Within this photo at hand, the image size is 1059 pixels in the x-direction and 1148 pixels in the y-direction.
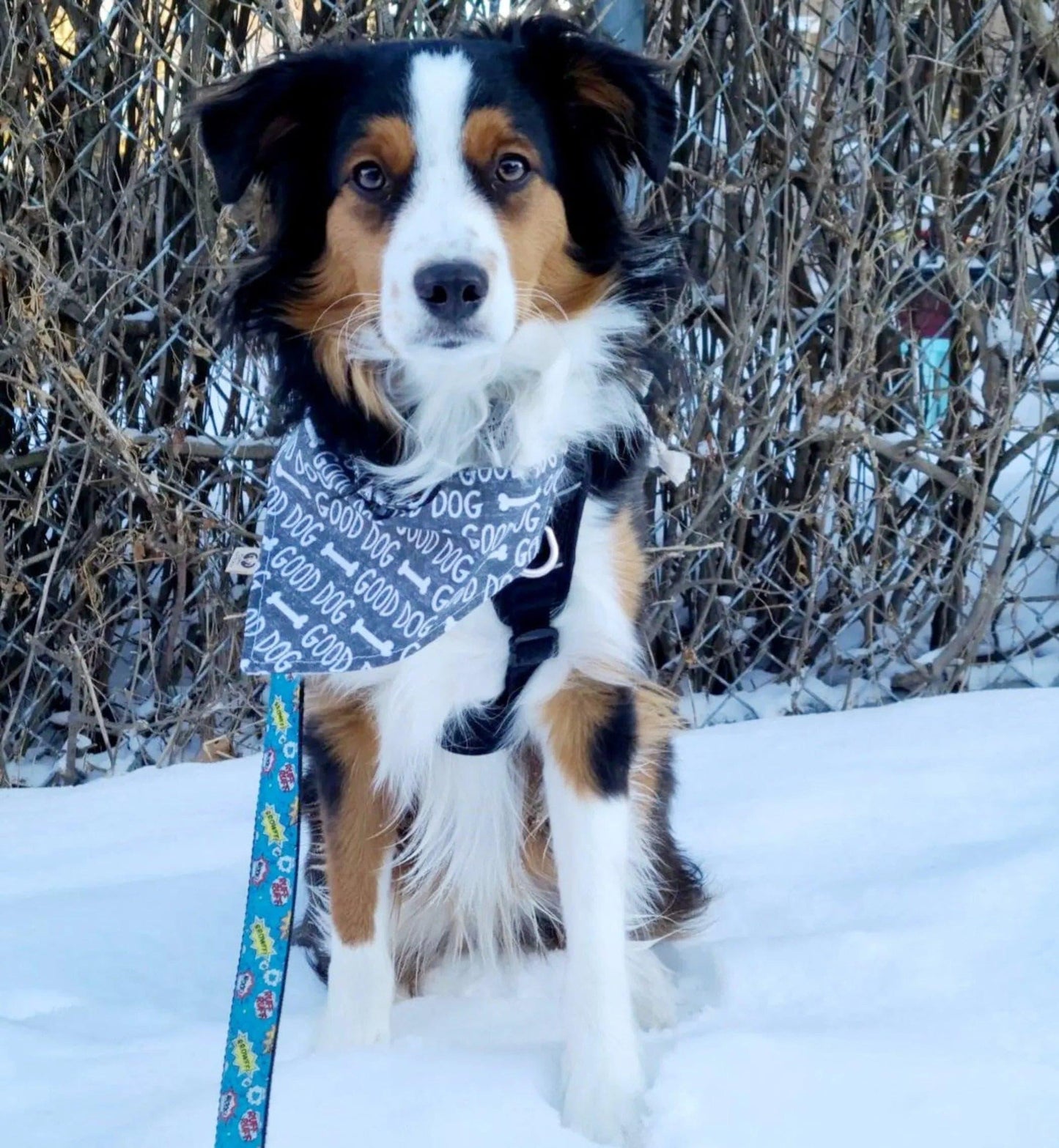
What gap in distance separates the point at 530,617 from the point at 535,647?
5 cm

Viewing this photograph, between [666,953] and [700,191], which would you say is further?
[700,191]

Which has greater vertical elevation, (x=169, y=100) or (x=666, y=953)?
(x=169, y=100)

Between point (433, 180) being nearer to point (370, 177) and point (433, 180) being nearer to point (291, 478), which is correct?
point (370, 177)

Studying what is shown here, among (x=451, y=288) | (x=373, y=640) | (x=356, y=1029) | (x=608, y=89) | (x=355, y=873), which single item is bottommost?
(x=356, y=1029)

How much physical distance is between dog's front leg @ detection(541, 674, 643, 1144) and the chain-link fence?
152 centimetres

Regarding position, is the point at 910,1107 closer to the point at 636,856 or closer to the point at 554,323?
the point at 636,856

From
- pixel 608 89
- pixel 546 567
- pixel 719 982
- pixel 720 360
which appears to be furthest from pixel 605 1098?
pixel 720 360

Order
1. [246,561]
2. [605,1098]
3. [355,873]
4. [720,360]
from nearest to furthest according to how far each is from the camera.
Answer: [605,1098] → [355,873] → [246,561] → [720,360]

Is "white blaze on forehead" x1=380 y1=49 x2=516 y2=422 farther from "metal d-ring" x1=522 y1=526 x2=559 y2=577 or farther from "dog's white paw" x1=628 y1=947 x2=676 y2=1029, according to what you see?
"dog's white paw" x1=628 y1=947 x2=676 y2=1029

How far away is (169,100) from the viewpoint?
3309mm

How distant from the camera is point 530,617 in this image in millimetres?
1896

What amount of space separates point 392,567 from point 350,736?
29 centimetres

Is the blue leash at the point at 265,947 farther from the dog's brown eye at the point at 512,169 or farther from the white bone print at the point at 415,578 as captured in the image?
the dog's brown eye at the point at 512,169

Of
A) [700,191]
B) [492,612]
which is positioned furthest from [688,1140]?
[700,191]
